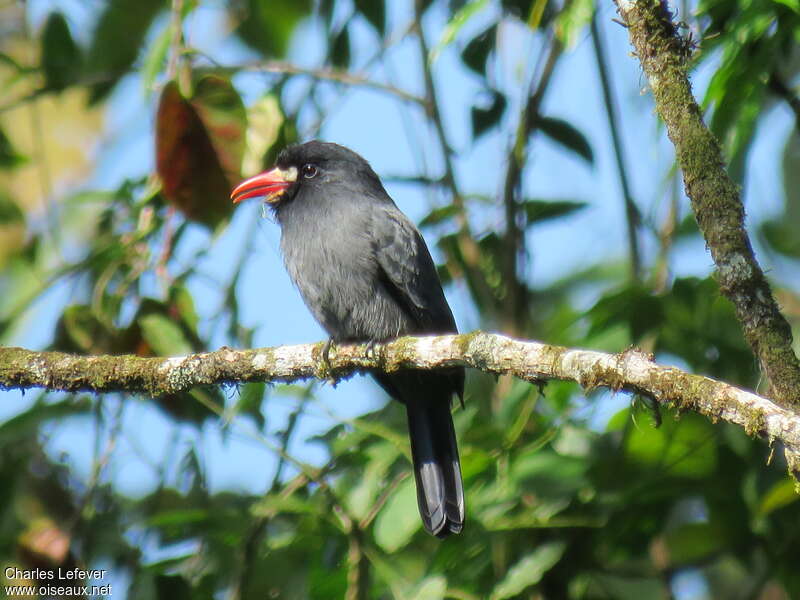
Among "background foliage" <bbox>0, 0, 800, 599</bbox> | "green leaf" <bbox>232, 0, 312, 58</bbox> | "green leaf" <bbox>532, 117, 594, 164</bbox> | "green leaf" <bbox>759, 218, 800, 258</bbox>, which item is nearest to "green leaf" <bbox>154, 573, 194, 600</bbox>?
"background foliage" <bbox>0, 0, 800, 599</bbox>

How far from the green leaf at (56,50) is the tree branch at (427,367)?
150cm

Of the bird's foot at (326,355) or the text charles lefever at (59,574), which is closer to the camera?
the bird's foot at (326,355)

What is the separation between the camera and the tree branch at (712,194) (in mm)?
2156

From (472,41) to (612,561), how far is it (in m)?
1.99

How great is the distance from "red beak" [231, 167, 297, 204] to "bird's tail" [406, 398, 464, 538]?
104cm

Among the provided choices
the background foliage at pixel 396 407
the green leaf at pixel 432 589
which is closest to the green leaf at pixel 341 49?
the background foliage at pixel 396 407

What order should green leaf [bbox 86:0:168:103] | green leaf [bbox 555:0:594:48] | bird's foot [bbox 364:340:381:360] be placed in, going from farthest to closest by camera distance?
green leaf [bbox 86:0:168:103] → bird's foot [bbox 364:340:381:360] → green leaf [bbox 555:0:594:48]

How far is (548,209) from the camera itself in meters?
4.16

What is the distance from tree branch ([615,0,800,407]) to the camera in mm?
2156

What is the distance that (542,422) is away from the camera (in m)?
3.49

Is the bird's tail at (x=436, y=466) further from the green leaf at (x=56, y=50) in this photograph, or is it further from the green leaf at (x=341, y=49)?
the green leaf at (x=56, y=50)

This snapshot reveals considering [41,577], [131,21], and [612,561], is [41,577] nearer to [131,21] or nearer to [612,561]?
[612,561]

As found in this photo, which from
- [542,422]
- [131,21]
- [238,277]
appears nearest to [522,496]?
[542,422]

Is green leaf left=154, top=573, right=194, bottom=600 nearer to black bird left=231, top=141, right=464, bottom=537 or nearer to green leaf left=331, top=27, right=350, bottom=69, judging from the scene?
black bird left=231, top=141, right=464, bottom=537
